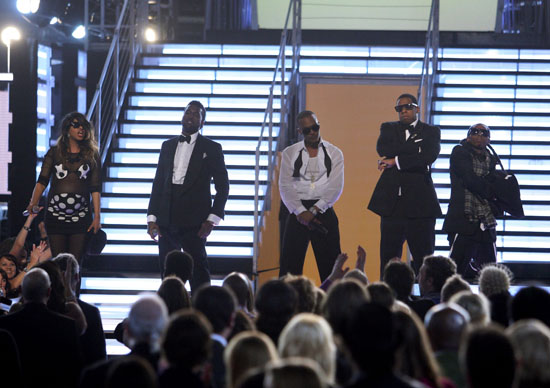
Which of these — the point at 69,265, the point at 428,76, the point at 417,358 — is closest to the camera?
the point at 417,358

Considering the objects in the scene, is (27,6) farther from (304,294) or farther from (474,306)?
(474,306)

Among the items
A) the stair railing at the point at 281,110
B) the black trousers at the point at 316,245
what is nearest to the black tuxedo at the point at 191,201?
the black trousers at the point at 316,245

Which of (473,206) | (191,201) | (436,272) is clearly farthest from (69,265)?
(473,206)

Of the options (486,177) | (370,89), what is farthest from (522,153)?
(486,177)

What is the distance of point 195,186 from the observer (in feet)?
26.9

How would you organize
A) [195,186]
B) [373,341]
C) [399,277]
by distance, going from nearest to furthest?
[373,341]
[399,277]
[195,186]

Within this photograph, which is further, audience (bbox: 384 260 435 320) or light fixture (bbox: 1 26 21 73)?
light fixture (bbox: 1 26 21 73)

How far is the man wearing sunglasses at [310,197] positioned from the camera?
793cm

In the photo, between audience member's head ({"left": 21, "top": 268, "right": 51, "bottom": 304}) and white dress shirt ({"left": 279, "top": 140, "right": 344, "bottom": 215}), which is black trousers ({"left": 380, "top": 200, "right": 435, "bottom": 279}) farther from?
audience member's head ({"left": 21, "top": 268, "right": 51, "bottom": 304})

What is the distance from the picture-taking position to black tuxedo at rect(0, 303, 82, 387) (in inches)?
187

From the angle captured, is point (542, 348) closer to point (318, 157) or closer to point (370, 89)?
point (318, 157)

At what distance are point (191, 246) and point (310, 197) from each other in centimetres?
106

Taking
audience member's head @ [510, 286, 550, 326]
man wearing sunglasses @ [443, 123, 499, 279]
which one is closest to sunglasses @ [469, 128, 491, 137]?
man wearing sunglasses @ [443, 123, 499, 279]

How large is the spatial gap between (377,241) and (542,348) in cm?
817
